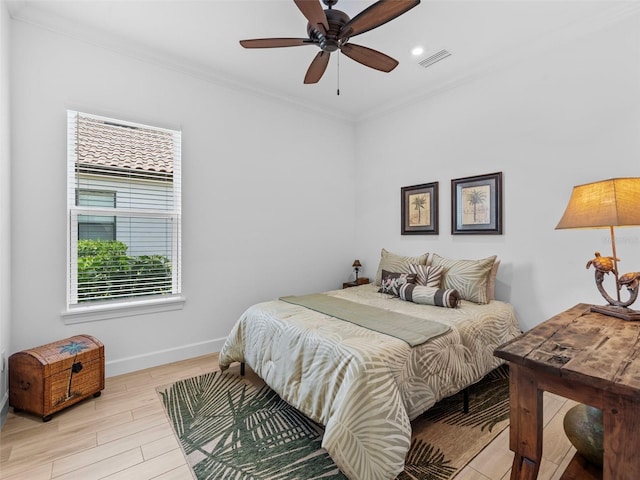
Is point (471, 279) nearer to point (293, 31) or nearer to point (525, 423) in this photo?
point (525, 423)

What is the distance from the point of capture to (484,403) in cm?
223

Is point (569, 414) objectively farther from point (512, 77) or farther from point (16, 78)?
point (16, 78)

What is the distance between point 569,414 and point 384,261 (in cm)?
218

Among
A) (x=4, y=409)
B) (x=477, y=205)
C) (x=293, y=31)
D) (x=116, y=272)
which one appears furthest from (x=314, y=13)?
(x=4, y=409)

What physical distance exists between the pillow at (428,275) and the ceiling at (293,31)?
2013mm

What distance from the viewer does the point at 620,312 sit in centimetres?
166

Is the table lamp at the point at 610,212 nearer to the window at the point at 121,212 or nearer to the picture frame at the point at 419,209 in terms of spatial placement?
the picture frame at the point at 419,209

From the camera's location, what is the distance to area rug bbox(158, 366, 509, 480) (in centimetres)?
163

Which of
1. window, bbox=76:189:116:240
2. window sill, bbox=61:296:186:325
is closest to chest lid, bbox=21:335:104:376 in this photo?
window sill, bbox=61:296:186:325

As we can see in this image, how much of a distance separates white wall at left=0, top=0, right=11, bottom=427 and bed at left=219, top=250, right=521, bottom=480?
58.0 inches

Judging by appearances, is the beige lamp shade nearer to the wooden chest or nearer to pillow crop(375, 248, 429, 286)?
pillow crop(375, 248, 429, 286)

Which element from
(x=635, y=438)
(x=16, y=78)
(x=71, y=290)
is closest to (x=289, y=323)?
(x=635, y=438)

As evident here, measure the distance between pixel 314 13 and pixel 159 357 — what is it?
3.06 m

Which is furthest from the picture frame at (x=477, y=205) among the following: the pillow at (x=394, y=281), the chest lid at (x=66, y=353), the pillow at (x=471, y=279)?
the chest lid at (x=66, y=353)
